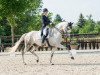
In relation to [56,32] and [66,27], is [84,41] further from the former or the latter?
[66,27]

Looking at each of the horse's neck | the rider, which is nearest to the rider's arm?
the rider

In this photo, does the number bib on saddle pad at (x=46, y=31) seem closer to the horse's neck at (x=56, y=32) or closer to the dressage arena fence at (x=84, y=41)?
the horse's neck at (x=56, y=32)

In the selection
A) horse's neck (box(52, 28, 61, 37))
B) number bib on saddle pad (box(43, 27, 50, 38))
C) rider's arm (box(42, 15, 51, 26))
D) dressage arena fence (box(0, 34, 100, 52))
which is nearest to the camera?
rider's arm (box(42, 15, 51, 26))

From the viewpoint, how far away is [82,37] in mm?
40000

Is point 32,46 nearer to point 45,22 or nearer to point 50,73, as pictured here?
point 45,22

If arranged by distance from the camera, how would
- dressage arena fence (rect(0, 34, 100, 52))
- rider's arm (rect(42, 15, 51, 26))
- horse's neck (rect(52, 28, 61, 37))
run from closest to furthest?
rider's arm (rect(42, 15, 51, 26)) → horse's neck (rect(52, 28, 61, 37)) → dressage arena fence (rect(0, 34, 100, 52))

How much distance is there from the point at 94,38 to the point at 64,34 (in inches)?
853

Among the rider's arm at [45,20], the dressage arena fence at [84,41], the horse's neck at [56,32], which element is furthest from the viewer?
the dressage arena fence at [84,41]

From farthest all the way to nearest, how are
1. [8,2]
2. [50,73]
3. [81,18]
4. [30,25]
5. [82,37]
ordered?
[81,18], [30,25], [8,2], [82,37], [50,73]

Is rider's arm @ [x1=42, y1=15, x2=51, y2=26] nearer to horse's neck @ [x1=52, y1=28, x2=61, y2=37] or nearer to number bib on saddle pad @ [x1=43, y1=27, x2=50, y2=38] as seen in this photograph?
number bib on saddle pad @ [x1=43, y1=27, x2=50, y2=38]

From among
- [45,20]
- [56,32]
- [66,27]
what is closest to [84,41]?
[56,32]

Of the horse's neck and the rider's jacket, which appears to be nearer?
the rider's jacket

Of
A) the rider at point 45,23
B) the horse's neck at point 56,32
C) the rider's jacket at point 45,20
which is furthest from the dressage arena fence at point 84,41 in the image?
the rider's jacket at point 45,20

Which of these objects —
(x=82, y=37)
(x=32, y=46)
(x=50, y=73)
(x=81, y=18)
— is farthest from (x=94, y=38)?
(x=81, y=18)
